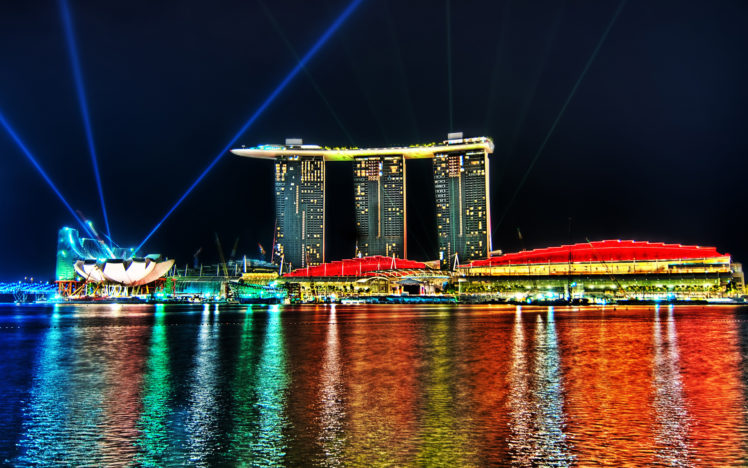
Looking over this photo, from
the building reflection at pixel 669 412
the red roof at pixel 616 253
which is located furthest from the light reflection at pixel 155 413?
the red roof at pixel 616 253

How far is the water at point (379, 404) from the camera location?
1379 cm

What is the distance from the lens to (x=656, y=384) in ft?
74.0

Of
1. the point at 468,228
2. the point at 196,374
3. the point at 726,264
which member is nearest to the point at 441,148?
the point at 468,228

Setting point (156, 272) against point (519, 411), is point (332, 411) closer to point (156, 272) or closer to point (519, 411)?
point (519, 411)

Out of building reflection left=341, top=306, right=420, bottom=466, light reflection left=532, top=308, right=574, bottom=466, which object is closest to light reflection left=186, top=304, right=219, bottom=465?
building reflection left=341, top=306, right=420, bottom=466

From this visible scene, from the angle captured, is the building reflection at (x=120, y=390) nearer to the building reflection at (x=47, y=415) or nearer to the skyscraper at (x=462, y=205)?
the building reflection at (x=47, y=415)

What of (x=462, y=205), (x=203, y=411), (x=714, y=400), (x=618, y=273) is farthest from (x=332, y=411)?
(x=462, y=205)

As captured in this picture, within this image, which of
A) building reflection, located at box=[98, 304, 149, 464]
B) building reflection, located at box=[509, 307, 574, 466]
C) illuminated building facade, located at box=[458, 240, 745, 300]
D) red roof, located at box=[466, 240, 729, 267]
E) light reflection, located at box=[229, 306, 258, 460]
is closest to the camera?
building reflection, located at box=[509, 307, 574, 466]

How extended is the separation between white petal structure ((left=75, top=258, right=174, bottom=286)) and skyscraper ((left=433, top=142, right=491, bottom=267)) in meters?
78.4

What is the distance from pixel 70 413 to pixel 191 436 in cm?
520

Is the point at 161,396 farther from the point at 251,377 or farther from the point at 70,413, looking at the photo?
the point at 251,377

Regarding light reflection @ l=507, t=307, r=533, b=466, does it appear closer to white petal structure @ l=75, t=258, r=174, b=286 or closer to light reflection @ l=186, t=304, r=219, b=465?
light reflection @ l=186, t=304, r=219, b=465

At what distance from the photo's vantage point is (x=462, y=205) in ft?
625

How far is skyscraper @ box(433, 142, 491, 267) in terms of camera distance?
188375 mm
